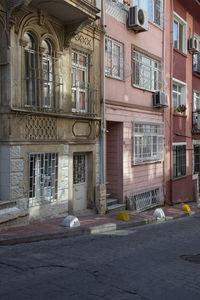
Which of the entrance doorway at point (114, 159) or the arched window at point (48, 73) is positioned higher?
the arched window at point (48, 73)

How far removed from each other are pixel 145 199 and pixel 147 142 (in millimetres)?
2407

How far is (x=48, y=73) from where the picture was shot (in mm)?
10438

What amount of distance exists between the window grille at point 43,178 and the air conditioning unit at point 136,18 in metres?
6.30

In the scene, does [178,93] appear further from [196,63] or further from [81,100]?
[81,100]

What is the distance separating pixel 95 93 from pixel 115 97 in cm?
130

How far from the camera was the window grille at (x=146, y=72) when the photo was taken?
14.7 metres

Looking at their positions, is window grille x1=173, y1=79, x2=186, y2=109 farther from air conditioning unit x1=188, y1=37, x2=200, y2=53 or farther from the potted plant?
air conditioning unit x1=188, y1=37, x2=200, y2=53

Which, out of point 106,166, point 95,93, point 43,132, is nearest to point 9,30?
point 43,132

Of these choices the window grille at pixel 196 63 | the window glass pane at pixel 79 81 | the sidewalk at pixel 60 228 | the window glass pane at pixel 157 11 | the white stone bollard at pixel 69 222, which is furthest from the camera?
the window grille at pixel 196 63

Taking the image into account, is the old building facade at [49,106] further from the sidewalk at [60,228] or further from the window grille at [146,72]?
the window grille at [146,72]

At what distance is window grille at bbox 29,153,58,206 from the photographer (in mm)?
9844

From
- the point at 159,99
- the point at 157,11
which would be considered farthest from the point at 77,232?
the point at 157,11

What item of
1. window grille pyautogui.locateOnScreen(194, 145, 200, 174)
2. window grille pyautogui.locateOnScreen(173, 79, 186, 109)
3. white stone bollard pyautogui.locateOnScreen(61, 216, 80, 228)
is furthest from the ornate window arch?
window grille pyautogui.locateOnScreen(194, 145, 200, 174)

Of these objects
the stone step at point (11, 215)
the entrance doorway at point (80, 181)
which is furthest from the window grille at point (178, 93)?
the stone step at point (11, 215)
